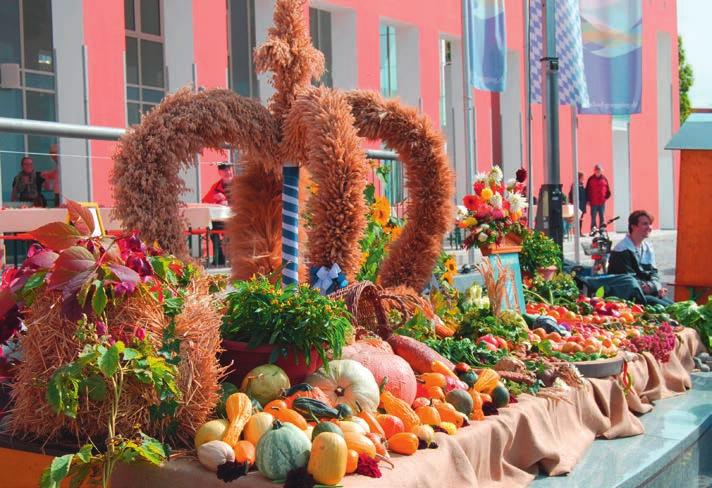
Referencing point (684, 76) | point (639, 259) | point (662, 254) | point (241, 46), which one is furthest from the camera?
point (684, 76)

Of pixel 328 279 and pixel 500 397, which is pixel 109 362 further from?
pixel 500 397

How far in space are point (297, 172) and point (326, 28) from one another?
46.7 feet

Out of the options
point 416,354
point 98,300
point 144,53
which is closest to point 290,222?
point 416,354

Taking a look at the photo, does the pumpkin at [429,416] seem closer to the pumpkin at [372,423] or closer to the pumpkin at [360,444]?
the pumpkin at [372,423]

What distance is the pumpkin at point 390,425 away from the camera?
3225mm

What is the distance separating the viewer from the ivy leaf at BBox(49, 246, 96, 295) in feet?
8.95

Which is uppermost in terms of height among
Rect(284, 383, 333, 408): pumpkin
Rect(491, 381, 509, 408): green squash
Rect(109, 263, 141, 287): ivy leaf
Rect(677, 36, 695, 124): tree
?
Rect(677, 36, 695, 124): tree

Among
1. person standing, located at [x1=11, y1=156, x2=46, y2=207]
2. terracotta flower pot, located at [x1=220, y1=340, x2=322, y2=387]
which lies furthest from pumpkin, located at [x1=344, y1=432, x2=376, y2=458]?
person standing, located at [x1=11, y1=156, x2=46, y2=207]

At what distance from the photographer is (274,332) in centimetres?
333

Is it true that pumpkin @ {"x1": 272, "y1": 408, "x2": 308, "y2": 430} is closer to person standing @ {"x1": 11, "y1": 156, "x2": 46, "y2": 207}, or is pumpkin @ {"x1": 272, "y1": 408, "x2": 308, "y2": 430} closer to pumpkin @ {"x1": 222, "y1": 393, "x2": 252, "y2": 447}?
pumpkin @ {"x1": 222, "y1": 393, "x2": 252, "y2": 447}

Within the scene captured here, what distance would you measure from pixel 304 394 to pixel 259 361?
0.94 ft

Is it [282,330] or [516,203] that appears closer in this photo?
[282,330]

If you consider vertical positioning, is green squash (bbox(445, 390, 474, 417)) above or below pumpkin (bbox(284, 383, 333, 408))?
below

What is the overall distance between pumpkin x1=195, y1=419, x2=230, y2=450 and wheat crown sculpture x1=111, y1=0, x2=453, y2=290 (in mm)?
1080
